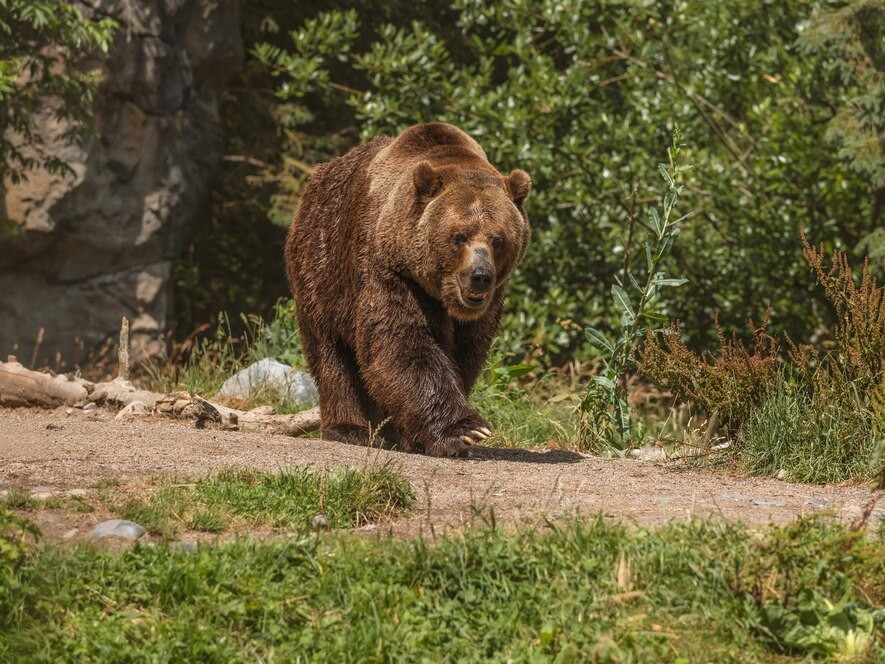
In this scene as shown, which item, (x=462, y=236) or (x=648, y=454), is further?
(x=648, y=454)

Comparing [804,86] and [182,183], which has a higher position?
[804,86]

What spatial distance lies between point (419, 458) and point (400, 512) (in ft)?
4.74

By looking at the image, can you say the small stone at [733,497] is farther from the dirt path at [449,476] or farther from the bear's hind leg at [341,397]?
the bear's hind leg at [341,397]

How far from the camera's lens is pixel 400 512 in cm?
548

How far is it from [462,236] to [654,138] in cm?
633

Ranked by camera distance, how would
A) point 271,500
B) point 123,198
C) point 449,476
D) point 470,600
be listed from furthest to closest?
point 123,198
point 449,476
point 271,500
point 470,600

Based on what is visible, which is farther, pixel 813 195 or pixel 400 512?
pixel 813 195

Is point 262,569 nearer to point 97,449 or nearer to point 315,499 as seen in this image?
point 315,499

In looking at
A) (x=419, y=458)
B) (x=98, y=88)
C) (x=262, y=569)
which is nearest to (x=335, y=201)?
(x=419, y=458)

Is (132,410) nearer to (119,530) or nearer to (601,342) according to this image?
(601,342)

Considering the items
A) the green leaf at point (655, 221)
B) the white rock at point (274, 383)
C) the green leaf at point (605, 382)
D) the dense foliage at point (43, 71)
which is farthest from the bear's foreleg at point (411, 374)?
the dense foliage at point (43, 71)

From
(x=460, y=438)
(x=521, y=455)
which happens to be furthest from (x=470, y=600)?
(x=521, y=455)

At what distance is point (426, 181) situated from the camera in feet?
24.7

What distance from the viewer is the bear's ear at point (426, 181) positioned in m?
7.50
